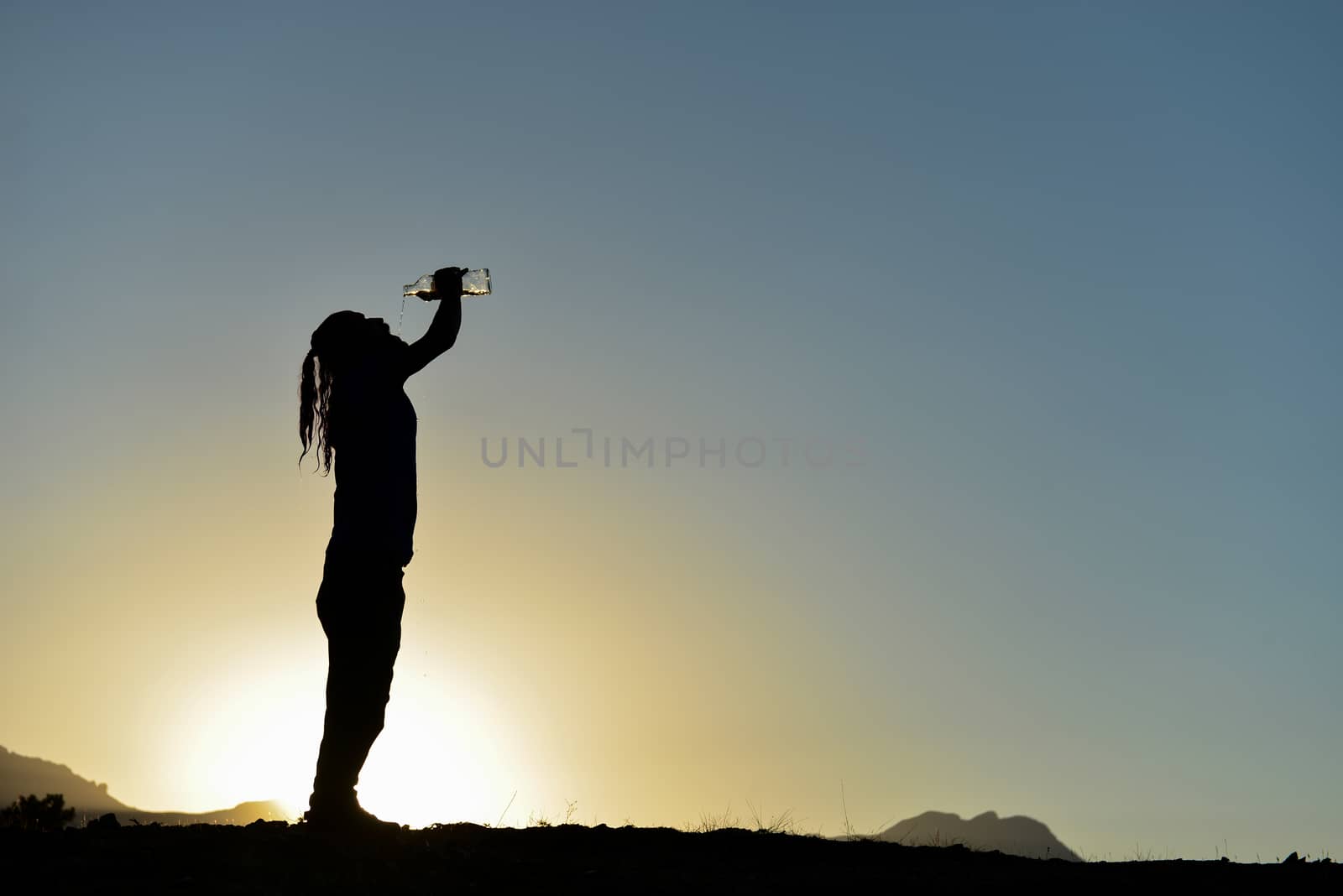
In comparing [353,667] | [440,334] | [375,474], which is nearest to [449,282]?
[440,334]

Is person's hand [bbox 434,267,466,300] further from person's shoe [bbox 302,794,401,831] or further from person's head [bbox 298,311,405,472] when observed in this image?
person's shoe [bbox 302,794,401,831]

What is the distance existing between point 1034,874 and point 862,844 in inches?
51.4

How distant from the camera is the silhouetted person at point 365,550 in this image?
6.96 metres

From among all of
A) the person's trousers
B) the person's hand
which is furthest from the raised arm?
the person's trousers

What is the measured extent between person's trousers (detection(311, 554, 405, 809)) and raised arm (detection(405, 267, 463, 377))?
1.19 metres

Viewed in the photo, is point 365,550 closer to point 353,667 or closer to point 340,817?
point 353,667

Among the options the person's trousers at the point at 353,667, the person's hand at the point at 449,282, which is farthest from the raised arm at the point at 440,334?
the person's trousers at the point at 353,667

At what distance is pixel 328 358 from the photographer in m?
7.71

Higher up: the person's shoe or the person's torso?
the person's torso

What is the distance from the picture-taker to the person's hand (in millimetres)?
7398

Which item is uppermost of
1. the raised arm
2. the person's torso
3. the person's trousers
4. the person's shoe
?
the raised arm

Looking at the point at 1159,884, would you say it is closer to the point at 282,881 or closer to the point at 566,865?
the point at 566,865

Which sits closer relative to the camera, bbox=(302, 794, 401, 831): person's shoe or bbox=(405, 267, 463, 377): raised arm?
bbox=(302, 794, 401, 831): person's shoe

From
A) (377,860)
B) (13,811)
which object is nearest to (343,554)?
(377,860)
